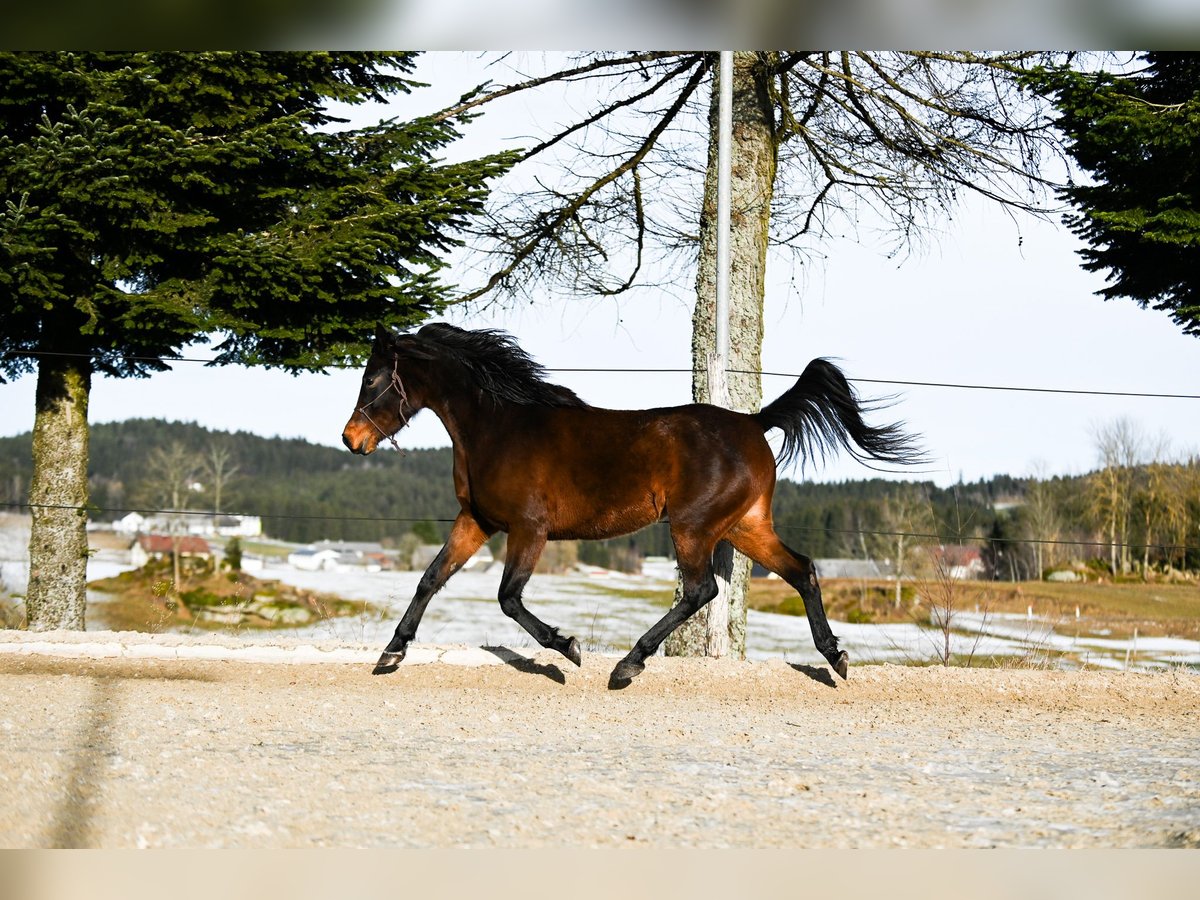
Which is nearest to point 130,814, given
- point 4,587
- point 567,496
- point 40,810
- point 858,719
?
point 40,810

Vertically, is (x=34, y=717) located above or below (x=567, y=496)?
below

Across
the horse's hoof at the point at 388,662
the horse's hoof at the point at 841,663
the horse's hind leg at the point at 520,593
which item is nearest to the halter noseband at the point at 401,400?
the horse's hind leg at the point at 520,593

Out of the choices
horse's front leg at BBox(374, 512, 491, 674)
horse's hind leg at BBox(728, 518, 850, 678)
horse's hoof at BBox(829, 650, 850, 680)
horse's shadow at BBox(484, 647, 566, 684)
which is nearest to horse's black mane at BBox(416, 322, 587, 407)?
horse's front leg at BBox(374, 512, 491, 674)

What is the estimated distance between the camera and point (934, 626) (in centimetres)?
955

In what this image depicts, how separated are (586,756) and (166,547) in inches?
747

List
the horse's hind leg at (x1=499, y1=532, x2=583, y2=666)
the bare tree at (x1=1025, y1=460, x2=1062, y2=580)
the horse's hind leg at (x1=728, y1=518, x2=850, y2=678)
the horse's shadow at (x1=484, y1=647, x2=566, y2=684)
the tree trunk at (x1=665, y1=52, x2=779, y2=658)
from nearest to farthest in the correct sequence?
1. the horse's hind leg at (x1=499, y1=532, x2=583, y2=666)
2. the horse's hind leg at (x1=728, y1=518, x2=850, y2=678)
3. the horse's shadow at (x1=484, y1=647, x2=566, y2=684)
4. the tree trunk at (x1=665, y1=52, x2=779, y2=658)
5. the bare tree at (x1=1025, y1=460, x2=1062, y2=580)

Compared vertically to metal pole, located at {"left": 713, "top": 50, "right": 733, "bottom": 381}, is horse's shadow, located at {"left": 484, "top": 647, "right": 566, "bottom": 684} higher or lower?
lower

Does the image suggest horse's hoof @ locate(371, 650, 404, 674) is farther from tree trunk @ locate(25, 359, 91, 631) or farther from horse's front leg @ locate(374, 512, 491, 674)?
tree trunk @ locate(25, 359, 91, 631)

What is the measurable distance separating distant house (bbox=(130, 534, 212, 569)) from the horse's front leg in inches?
612

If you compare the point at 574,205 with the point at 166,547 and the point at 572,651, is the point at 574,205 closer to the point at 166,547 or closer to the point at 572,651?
the point at 572,651

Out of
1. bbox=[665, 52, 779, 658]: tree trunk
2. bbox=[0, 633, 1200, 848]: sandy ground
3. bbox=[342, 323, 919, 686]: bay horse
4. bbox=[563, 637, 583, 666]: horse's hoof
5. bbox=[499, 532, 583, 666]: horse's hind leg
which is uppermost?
bbox=[665, 52, 779, 658]: tree trunk

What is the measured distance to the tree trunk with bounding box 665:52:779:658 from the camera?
8.83 metres

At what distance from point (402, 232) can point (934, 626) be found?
19.7ft
